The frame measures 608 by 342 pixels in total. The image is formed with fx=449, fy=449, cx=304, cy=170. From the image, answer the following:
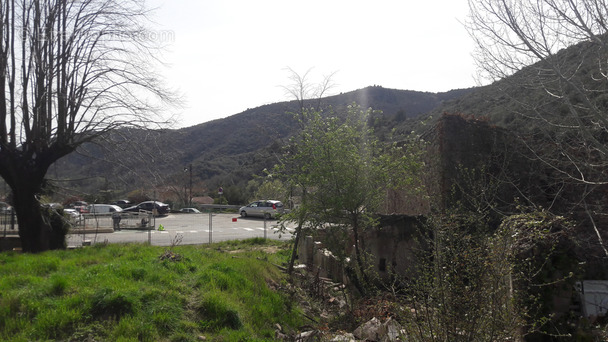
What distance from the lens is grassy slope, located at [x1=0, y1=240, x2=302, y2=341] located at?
5941 mm

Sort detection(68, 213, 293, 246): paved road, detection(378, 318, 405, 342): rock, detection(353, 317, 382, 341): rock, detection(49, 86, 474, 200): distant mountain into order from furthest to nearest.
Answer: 1. detection(68, 213, 293, 246): paved road
2. detection(49, 86, 474, 200): distant mountain
3. detection(353, 317, 382, 341): rock
4. detection(378, 318, 405, 342): rock

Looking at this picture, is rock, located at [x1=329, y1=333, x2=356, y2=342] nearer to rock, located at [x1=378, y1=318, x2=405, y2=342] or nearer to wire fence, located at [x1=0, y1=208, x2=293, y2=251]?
rock, located at [x1=378, y1=318, x2=405, y2=342]

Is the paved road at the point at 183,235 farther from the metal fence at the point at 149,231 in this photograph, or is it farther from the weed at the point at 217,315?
the weed at the point at 217,315

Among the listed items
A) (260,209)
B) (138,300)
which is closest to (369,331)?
(138,300)

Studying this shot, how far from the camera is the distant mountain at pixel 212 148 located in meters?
12.5

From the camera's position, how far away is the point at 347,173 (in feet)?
27.8

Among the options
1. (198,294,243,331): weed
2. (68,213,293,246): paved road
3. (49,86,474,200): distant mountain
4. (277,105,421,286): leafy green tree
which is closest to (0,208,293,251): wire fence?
(68,213,293,246): paved road

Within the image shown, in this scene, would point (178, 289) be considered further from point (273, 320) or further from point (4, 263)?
point (4, 263)

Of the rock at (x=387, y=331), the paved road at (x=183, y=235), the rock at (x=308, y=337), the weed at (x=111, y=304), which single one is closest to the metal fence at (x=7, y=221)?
the paved road at (x=183, y=235)

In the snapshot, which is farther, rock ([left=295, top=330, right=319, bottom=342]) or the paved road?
the paved road

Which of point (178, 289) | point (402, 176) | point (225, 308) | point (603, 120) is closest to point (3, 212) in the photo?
point (178, 289)

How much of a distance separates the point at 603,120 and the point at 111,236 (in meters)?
17.4

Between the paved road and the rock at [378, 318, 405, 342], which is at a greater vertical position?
the paved road

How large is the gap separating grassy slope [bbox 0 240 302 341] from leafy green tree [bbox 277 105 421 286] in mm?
1739
